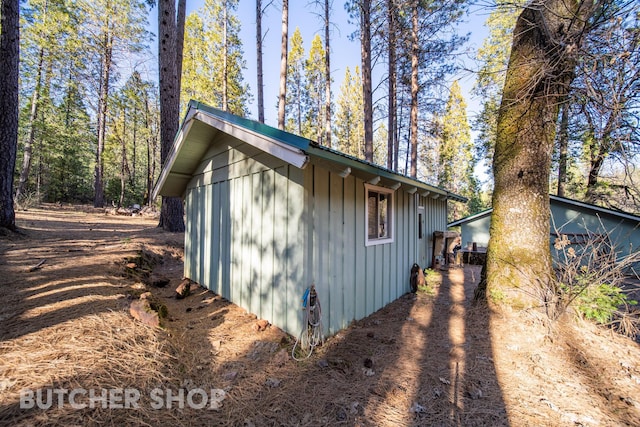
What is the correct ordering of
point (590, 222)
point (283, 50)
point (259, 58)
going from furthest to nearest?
point (259, 58)
point (283, 50)
point (590, 222)

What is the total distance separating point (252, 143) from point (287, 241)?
135 cm

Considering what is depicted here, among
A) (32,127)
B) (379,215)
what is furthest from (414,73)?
(32,127)

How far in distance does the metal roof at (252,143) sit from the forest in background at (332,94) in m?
1.94

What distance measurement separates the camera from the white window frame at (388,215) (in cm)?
415

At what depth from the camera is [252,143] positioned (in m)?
3.23

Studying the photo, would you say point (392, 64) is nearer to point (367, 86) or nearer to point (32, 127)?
point (367, 86)

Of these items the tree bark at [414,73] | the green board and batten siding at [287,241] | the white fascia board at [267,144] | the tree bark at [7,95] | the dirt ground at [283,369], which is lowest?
the dirt ground at [283,369]

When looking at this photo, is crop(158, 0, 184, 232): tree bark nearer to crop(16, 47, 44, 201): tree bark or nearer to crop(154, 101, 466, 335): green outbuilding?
crop(154, 101, 466, 335): green outbuilding

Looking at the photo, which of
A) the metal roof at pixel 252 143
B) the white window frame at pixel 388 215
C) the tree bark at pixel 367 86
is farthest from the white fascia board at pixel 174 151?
the tree bark at pixel 367 86

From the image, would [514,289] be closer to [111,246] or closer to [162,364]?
[162,364]

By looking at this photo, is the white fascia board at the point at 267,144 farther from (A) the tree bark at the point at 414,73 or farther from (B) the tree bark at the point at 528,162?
(A) the tree bark at the point at 414,73

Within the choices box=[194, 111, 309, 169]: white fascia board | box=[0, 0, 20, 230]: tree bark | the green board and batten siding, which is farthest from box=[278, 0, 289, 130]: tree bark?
box=[0, 0, 20, 230]: tree bark

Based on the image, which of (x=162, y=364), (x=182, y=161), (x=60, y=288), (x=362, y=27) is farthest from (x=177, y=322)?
(x=362, y=27)

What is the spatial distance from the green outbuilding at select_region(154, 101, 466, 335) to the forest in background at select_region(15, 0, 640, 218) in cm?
247
